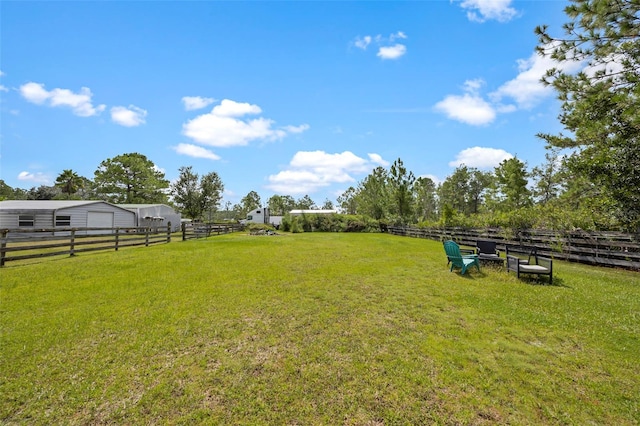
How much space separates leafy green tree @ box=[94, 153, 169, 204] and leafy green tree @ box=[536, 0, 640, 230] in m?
49.9

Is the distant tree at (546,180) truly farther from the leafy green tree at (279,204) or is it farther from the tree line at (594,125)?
the leafy green tree at (279,204)

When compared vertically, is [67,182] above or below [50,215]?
above

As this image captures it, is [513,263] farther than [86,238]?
No

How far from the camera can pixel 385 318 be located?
4836 mm

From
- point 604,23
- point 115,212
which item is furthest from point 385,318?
point 115,212

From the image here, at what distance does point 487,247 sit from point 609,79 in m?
5.31

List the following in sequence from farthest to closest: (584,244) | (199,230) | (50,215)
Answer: (199,230) < (50,215) < (584,244)

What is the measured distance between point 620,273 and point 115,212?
109 ft

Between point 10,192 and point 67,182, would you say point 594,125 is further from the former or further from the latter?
point 10,192

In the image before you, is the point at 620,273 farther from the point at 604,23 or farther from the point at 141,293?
the point at 141,293

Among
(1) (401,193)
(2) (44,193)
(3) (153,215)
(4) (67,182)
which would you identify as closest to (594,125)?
(1) (401,193)

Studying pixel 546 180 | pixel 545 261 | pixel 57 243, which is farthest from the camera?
pixel 546 180

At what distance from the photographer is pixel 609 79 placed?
241 inches

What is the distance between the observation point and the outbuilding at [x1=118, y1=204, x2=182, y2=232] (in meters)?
30.1
